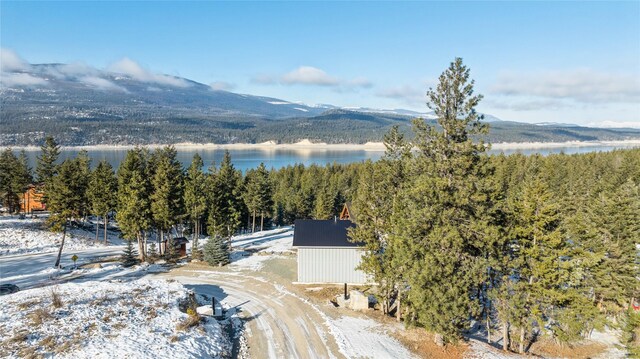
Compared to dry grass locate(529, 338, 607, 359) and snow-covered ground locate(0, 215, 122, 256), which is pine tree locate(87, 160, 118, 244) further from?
dry grass locate(529, 338, 607, 359)

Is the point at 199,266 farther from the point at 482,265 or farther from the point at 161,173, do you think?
the point at 482,265

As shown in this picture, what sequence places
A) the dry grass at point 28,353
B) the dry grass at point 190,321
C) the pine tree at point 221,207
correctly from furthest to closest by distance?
the pine tree at point 221,207, the dry grass at point 190,321, the dry grass at point 28,353

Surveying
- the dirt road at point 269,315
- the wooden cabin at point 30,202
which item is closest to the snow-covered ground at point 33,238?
the wooden cabin at point 30,202

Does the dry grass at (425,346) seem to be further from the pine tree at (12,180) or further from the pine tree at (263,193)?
the pine tree at (12,180)

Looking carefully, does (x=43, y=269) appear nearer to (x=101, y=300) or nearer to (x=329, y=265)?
(x=101, y=300)

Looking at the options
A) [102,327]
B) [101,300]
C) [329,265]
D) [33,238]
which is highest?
[102,327]

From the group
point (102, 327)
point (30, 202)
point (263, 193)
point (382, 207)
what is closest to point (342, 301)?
point (382, 207)

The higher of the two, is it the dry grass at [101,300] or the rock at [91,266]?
the dry grass at [101,300]
